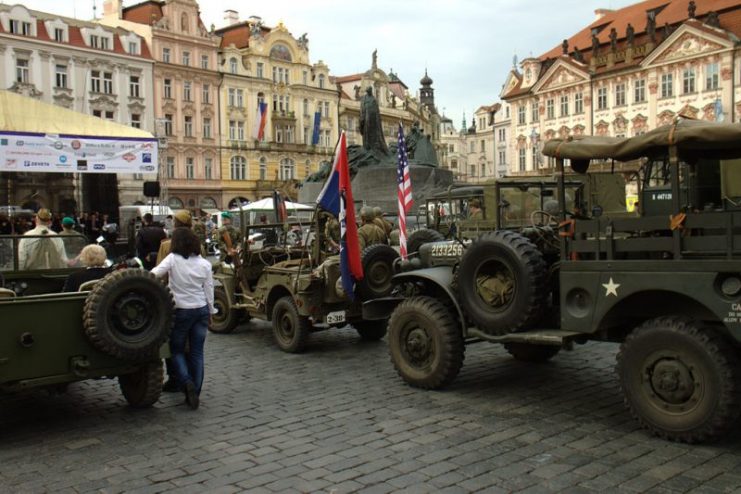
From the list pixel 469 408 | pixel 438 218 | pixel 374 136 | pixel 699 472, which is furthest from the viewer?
pixel 374 136

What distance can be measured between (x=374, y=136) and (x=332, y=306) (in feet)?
58.4

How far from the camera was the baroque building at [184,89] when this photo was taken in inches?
2319

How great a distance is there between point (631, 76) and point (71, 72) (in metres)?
42.5

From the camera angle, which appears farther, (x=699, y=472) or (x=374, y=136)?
(x=374, y=136)

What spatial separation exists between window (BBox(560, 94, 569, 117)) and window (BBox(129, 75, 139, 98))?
3569cm

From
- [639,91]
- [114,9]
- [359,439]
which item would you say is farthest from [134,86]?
[359,439]

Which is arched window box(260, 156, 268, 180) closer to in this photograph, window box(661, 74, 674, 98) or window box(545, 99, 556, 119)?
window box(545, 99, 556, 119)

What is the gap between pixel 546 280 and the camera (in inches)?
240

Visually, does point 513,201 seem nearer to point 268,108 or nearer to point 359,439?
point 359,439

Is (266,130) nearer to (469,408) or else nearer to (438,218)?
(438,218)

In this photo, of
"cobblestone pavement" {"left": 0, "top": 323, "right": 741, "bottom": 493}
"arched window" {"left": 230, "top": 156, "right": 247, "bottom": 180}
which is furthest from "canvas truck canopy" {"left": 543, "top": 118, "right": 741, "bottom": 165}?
"arched window" {"left": 230, "top": 156, "right": 247, "bottom": 180}

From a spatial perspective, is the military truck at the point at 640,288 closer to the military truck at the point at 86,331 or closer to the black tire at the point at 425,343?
the black tire at the point at 425,343

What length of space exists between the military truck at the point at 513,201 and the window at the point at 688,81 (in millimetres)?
38435

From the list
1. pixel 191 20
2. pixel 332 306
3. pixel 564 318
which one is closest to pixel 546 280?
pixel 564 318
